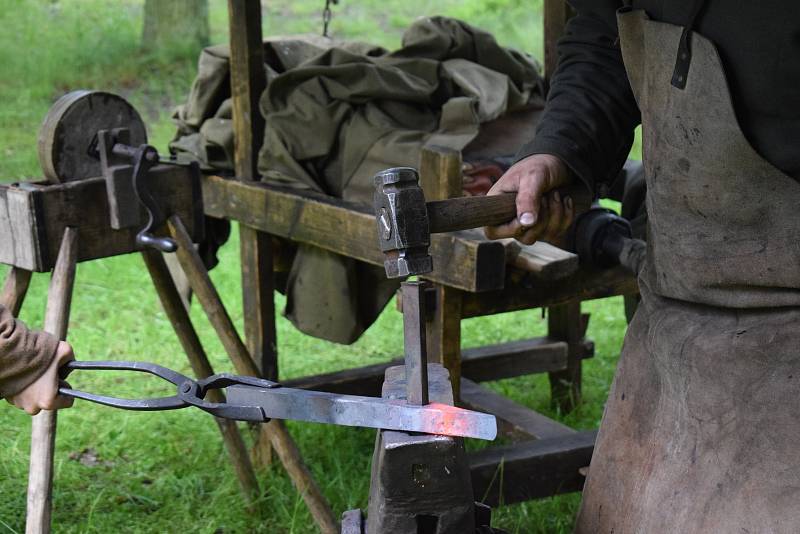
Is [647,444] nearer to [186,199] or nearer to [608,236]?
[608,236]

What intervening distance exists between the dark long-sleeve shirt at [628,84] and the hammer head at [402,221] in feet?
1.73

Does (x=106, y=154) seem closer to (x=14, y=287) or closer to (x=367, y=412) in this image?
(x=14, y=287)

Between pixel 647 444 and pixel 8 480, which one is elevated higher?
pixel 647 444

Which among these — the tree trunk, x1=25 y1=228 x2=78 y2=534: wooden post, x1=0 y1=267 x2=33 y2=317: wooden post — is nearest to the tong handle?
x1=25 y1=228 x2=78 y2=534: wooden post

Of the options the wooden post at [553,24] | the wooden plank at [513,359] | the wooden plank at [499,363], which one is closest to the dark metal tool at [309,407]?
the wooden plank at [499,363]

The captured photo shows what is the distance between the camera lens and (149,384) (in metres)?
4.89

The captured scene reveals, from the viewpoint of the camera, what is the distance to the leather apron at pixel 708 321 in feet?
5.59

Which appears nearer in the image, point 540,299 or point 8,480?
point 540,299

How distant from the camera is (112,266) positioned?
21.6 ft

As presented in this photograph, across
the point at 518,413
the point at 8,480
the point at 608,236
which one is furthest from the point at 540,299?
the point at 8,480

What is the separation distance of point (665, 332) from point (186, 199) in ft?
5.71

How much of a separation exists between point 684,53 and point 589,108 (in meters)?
0.42

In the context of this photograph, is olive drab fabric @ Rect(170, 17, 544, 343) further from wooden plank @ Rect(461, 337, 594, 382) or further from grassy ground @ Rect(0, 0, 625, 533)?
wooden plank @ Rect(461, 337, 594, 382)

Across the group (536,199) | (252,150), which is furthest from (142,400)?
(252,150)
